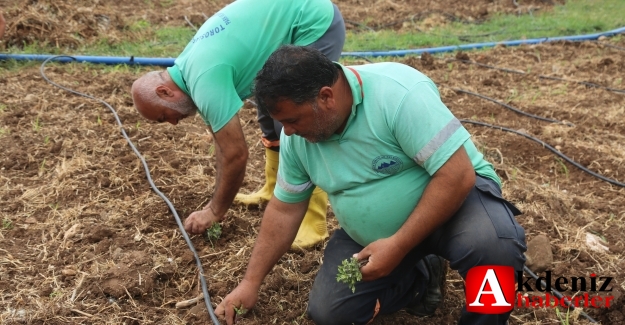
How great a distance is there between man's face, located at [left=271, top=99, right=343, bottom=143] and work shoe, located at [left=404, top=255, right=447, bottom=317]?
870mm

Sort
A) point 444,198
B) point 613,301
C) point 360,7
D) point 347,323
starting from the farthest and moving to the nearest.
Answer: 1. point 360,7
2. point 613,301
3. point 347,323
4. point 444,198

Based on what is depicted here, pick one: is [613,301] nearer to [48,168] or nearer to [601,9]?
[48,168]

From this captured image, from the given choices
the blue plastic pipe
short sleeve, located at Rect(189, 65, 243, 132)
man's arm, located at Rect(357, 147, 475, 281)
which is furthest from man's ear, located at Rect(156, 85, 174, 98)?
the blue plastic pipe

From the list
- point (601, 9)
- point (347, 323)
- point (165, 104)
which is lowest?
point (601, 9)

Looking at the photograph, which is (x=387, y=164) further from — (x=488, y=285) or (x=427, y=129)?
(x=488, y=285)

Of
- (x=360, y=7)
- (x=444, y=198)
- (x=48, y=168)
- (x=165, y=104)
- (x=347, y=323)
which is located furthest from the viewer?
(x=360, y=7)

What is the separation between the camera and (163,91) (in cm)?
305

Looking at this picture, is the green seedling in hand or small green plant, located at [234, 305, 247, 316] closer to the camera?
the green seedling in hand

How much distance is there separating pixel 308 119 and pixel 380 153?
309mm

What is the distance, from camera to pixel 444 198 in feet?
7.18

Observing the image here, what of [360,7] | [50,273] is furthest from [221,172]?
[360,7]

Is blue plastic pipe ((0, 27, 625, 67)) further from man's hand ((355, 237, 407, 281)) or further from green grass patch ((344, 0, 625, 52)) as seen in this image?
man's hand ((355, 237, 407, 281))

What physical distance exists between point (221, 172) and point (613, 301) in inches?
75.5

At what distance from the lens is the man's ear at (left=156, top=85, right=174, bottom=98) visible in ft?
Result: 9.97
